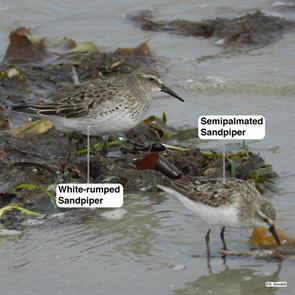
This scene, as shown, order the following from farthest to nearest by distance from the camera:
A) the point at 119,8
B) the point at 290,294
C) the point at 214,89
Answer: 1. the point at 119,8
2. the point at 214,89
3. the point at 290,294

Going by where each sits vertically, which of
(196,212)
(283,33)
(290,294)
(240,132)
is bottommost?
(290,294)

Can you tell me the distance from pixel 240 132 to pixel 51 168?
1.73m

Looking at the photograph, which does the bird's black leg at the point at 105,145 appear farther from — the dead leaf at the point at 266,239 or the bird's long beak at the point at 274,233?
the bird's long beak at the point at 274,233

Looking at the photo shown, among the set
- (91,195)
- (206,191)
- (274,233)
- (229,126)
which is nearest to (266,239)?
(274,233)

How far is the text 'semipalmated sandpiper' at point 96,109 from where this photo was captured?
9.19 metres

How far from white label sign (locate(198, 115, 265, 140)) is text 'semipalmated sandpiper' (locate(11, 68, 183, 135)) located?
54.2 inches

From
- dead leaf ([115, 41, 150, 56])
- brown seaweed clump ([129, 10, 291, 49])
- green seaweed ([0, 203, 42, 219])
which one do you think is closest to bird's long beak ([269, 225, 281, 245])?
green seaweed ([0, 203, 42, 219])

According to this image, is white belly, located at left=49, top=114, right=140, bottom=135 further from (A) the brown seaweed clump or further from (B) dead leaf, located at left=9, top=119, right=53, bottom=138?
(A) the brown seaweed clump

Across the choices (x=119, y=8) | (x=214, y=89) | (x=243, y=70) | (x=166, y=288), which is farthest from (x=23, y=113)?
(x=119, y=8)

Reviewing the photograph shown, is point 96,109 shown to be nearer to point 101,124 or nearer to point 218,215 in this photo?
point 101,124

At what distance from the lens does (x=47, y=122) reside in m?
9.62

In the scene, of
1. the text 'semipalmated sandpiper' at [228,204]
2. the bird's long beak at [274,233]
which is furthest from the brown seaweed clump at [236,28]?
the bird's long beak at [274,233]

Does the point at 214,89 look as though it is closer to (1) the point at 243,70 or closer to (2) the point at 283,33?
(1) the point at 243,70

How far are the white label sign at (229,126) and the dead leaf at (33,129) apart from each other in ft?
6.91
